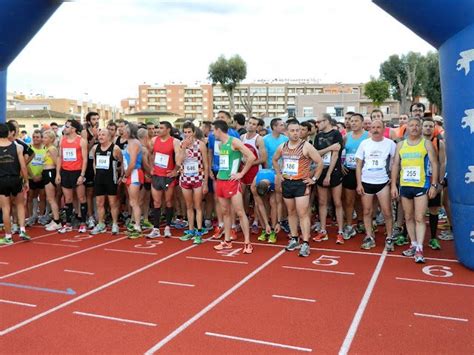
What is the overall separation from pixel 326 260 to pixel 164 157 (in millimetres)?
3114

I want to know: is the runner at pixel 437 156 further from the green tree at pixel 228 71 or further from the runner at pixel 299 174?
the green tree at pixel 228 71

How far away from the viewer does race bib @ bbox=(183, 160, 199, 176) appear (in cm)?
719

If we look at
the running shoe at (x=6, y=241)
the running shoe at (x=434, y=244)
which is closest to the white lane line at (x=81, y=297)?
the running shoe at (x=6, y=241)

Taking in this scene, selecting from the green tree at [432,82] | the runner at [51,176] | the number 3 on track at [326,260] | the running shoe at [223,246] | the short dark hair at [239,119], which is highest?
the green tree at [432,82]

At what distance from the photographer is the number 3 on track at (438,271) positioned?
17.8 ft

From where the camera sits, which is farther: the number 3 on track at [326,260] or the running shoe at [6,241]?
the running shoe at [6,241]

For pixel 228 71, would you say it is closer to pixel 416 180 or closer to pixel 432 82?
pixel 432 82

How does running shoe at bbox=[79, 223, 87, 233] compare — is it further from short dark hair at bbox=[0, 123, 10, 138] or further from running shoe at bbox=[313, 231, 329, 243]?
running shoe at bbox=[313, 231, 329, 243]

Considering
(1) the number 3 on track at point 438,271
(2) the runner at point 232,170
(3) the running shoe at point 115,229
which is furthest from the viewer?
(3) the running shoe at point 115,229

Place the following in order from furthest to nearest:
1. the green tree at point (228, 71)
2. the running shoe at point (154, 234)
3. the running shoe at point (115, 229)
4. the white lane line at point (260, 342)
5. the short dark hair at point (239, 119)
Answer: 1. the green tree at point (228, 71)
2. the short dark hair at point (239, 119)
3. the running shoe at point (115, 229)
4. the running shoe at point (154, 234)
5. the white lane line at point (260, 342)

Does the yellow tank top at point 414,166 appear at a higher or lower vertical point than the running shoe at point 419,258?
higher

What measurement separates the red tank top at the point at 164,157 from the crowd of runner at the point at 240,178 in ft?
0.05

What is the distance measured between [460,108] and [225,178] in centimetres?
319

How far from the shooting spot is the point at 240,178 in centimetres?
659
